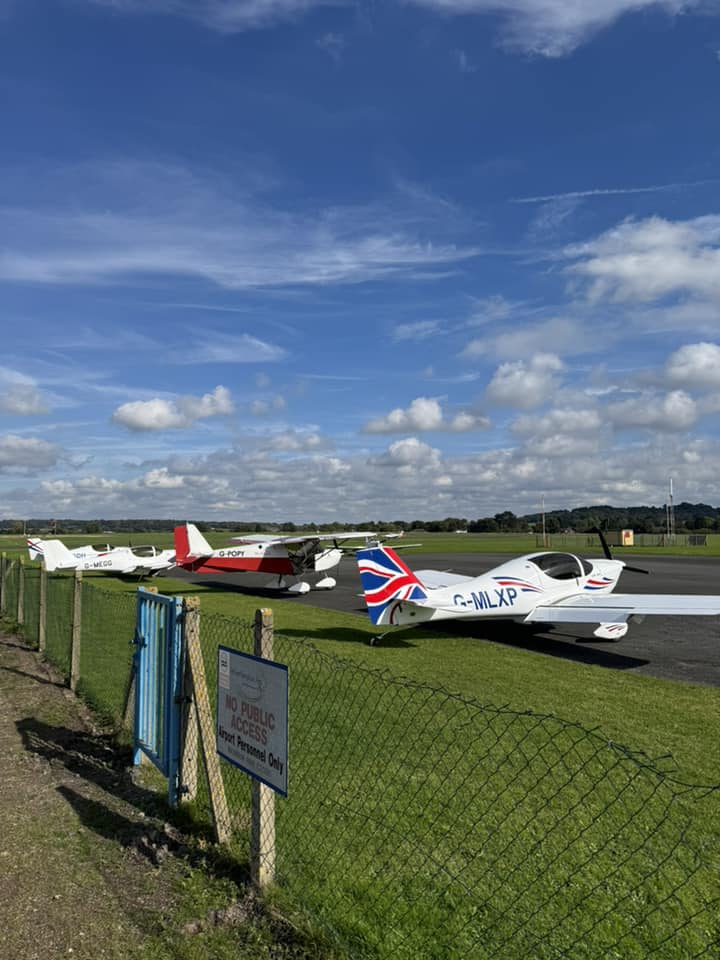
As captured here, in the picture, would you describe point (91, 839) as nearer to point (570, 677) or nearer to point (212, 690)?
point (212, 690)

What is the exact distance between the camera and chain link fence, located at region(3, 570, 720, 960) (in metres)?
3.59

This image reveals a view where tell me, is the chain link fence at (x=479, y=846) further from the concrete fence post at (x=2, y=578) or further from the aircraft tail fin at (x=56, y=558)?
the aircraft tail fin at (x=56, y=558)

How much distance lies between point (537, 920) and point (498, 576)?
10.7 meters

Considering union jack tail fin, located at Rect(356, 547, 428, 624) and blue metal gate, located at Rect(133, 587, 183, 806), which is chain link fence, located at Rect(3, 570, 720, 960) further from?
union jack tail fin, located at Rect(356, 547, 428, 624)

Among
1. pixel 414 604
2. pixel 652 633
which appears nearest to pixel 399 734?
pixel 414 604

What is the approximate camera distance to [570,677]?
1062 centimetres

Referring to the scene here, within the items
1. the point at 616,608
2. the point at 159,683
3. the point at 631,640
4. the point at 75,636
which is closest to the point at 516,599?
the point at 616,608

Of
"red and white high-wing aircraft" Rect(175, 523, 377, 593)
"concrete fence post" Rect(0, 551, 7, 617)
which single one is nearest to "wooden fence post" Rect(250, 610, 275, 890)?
"concrete fence post" Rect(0, 551, 7, 617)

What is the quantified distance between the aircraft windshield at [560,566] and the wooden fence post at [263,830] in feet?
37.3

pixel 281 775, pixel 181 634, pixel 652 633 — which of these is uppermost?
pixel 181 634

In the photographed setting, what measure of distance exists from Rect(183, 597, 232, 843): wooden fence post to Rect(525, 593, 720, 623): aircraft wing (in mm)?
9277

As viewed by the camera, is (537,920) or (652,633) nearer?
(537,920)

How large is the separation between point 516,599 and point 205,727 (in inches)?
402

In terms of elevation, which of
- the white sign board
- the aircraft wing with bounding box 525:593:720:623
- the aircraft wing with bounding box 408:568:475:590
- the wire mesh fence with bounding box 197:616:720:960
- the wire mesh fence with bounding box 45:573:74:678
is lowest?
the wire mesh fence with bounding box 197:616:720:960
